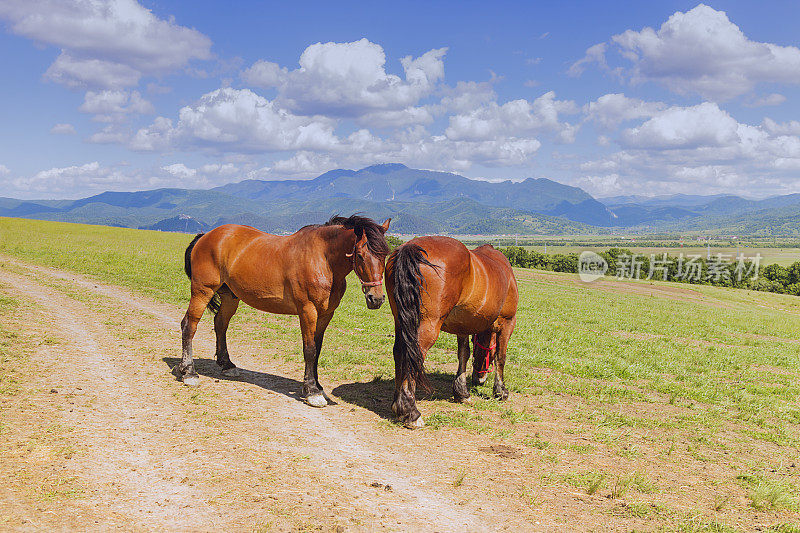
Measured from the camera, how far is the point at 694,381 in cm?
1276

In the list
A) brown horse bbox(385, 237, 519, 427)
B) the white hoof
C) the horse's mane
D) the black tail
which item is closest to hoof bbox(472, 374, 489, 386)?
brown horse bbox(385, 237, 519, 427)

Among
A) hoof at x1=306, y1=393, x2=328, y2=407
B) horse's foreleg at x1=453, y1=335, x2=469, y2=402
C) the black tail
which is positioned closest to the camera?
the black tail

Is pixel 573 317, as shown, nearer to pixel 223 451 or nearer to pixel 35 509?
pixel 223 451

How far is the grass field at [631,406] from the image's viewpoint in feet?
20.5

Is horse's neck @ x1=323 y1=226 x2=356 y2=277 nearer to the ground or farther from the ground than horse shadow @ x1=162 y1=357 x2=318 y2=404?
farther from the ground

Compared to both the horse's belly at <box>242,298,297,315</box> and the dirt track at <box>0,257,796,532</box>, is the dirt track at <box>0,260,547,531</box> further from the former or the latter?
the horse's belly at <box>242,298,297,315</box>

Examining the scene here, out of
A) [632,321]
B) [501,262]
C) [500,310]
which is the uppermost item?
[501,262]

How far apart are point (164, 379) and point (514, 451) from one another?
7183mm

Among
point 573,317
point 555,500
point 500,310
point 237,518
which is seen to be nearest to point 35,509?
point 237,518

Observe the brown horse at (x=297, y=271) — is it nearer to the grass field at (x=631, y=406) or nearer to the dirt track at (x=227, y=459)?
the dirt track at (x=227, y=459)

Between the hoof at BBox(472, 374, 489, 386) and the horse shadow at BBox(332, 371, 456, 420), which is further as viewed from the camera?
the hoof at BBox(472, 374, 489, 386)

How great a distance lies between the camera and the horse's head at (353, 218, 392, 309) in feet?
26.1

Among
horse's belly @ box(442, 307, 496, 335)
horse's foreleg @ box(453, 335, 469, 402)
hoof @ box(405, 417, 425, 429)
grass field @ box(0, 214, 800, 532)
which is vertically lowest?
grass field @ box(0, 214, 800, 532)

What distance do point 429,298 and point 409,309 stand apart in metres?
0.44
